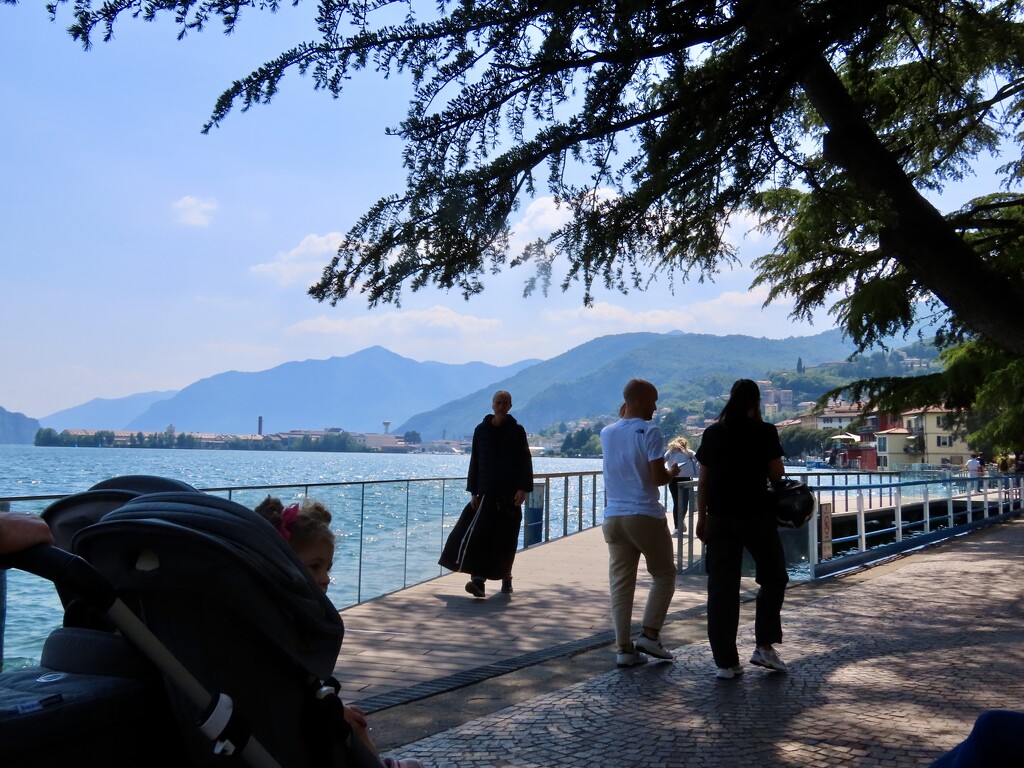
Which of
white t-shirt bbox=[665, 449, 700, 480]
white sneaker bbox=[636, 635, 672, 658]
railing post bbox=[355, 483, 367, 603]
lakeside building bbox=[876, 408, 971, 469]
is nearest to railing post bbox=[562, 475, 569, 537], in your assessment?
white t-shirt bbox=[665, 449, 700, 480]

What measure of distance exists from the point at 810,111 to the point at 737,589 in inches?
190

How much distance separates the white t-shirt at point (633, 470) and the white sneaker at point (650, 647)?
0.78 m

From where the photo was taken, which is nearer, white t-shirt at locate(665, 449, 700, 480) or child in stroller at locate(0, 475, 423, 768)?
child in stroller at locate(0, 475, 423, 768)

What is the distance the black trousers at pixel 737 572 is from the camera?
5.94 metres

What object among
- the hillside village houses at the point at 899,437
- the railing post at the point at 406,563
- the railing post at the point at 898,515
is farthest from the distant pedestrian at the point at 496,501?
the hillside village houses at the point at 899,437

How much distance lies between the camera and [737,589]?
19.9 ft

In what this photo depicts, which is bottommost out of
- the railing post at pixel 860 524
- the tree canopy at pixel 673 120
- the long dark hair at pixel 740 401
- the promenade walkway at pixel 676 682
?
the promenade walkway at pixel 676 682

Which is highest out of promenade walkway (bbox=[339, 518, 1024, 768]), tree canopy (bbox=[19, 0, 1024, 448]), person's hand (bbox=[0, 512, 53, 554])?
tree canopy (bbox=[19, 0, 1024, 448])

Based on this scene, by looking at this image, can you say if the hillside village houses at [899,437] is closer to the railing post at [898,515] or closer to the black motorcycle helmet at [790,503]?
the railing post at [898,515]

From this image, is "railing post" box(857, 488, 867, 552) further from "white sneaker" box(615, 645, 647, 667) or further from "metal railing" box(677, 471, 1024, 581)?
"white sneaker" box(615, 645, 647, 667)

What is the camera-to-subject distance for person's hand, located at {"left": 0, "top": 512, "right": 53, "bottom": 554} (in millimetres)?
1745

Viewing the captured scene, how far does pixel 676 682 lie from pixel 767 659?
64 cm

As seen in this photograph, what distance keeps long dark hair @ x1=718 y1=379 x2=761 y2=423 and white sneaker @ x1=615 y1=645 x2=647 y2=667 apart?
60.6 inches

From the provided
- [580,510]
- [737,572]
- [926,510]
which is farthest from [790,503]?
[926,510]
